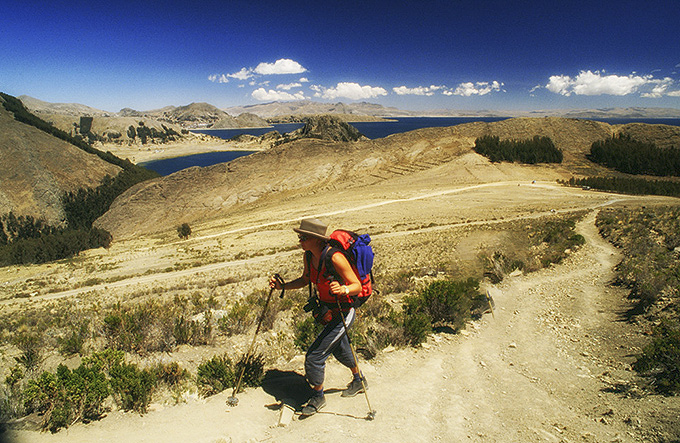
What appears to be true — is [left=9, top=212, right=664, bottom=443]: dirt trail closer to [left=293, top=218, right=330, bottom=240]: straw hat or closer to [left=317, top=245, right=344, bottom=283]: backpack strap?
[left=317, top=245, right=344, bottom=283]: backpack strap

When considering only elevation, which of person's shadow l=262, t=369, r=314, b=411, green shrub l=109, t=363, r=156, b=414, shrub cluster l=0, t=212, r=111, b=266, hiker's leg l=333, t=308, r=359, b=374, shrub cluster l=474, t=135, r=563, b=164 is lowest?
shrub cluster l=0, t=212, r=111, b=266

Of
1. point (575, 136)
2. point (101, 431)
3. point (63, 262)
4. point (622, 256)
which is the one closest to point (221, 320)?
point (101, 431)

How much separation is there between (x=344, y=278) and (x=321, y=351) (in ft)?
3.70

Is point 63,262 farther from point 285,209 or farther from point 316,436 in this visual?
point 316,436

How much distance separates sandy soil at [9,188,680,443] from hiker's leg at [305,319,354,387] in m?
0.49

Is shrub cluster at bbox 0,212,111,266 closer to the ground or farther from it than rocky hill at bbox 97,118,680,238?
closer to the ground

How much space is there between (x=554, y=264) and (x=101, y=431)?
12581 millimetres

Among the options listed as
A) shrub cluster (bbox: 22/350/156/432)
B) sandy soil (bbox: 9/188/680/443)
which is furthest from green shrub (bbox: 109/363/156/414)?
sandy soil (bbox: 9/188/680/443)

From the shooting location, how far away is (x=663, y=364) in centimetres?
447

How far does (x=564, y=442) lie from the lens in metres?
3.61

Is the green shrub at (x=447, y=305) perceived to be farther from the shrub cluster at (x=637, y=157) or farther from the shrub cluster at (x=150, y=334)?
the shrub cluster at (x=637, y=157)

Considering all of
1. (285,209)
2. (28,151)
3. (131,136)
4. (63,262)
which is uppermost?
(131,136)

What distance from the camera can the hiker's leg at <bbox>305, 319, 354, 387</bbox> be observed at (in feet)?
13.6

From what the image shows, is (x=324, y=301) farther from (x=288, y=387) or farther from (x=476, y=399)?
(x=476, y=399)
